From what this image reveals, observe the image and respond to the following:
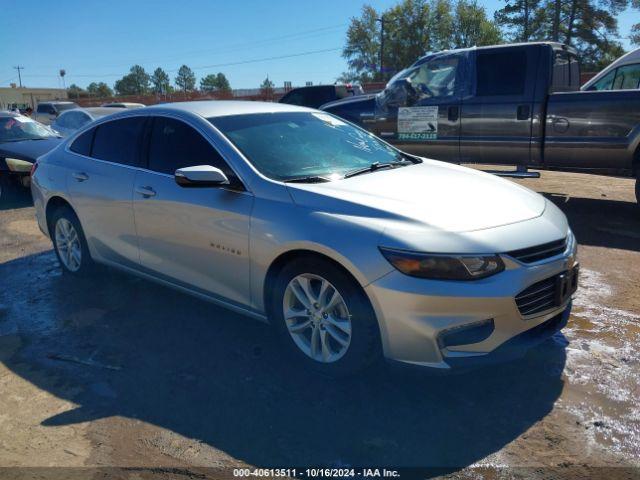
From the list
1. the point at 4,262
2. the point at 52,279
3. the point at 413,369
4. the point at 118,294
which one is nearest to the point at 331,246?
the point at 413,369

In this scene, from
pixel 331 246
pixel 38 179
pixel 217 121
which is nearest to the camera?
pixel 331 246

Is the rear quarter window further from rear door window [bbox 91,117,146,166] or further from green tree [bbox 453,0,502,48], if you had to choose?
green tree [bbox 453,0,502,48]

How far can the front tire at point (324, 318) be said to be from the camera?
2994mm

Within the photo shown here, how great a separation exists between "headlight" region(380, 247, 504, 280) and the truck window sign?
6131 millimetres

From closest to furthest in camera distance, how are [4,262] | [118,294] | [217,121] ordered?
[217,121], [118,294], [4,262]

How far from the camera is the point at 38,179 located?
210 inches

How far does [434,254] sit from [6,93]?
79.7 m

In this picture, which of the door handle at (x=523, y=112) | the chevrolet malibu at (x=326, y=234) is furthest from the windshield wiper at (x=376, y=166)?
the door handle at (x=523, y=112)

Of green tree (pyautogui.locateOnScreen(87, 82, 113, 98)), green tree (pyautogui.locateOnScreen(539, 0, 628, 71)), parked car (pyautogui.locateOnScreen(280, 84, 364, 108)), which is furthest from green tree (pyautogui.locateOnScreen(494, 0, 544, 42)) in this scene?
green tree (pyautogui.locateOnScreen(87, 82, 113, 98))

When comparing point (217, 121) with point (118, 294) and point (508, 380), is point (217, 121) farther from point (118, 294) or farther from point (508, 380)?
point (508, 380)

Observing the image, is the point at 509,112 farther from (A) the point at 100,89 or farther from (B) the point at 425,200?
(A) the point at 100,89

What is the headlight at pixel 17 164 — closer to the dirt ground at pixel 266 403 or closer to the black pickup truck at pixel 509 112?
the dirt ground at pixel 266 403

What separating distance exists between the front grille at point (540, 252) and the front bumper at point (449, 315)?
1.9 inches

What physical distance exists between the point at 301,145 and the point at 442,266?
1.65 m
